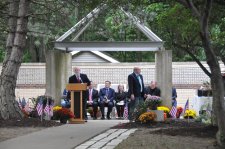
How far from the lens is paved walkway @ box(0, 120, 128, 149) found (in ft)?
40.1

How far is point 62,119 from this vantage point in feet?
61.8

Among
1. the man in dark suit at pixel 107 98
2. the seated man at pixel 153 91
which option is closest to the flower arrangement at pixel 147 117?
the seated man at pixel 153 91

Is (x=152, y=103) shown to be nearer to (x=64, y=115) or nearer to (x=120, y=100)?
(x=64, y=115)

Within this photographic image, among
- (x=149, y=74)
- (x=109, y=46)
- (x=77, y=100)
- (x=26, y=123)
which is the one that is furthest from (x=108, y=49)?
(x=149, y=74)

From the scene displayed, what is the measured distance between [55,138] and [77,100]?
5720mm

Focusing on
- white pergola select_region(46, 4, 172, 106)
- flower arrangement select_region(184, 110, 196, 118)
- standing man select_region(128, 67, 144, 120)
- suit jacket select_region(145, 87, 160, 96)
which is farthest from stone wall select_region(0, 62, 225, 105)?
standing man select_region(128, 67, 144, 120)

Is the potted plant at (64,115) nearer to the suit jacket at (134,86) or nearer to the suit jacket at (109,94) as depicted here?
the suit jacket at (134,86)

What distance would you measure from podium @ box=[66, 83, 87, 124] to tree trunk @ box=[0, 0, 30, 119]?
1.78 m

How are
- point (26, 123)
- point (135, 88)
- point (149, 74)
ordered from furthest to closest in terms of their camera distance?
point (149, 74), point (135, 88), point (26, 123)

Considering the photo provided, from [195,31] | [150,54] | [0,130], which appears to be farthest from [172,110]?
[150,54]

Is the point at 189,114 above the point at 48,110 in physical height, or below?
below

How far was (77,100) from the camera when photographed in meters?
19.5

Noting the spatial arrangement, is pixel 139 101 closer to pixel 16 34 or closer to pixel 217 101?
pixel 16 34

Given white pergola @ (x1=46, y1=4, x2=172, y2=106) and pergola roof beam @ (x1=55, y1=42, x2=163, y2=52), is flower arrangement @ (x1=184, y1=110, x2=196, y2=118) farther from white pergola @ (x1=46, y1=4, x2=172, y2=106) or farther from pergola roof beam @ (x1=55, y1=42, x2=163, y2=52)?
pergola roof beam @ (x1=55, y1=42, x2=163, y2=52)
